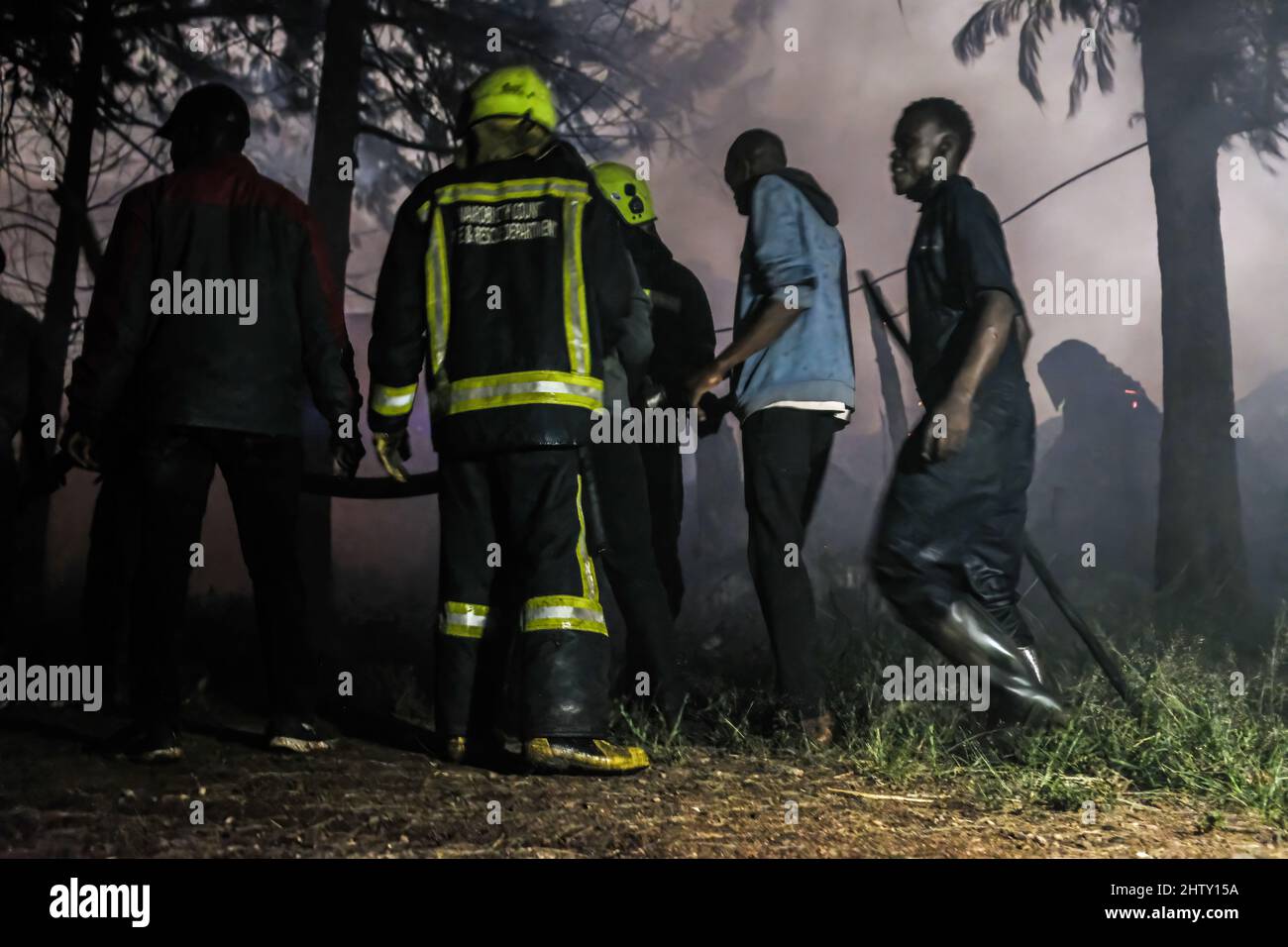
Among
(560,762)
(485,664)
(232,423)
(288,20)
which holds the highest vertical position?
(288,20)

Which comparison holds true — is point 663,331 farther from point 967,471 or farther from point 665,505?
point 967,471

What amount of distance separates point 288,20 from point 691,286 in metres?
3.39

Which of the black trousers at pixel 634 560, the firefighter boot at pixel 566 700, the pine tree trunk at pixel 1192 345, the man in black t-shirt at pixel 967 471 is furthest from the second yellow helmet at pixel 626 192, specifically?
the pine tree trunk at pixel 1192 345

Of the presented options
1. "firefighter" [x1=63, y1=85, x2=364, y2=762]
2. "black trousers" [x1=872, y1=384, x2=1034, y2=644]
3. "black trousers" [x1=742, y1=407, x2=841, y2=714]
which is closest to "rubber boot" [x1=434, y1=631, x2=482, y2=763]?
"firefighter" [x1=63, y1=85, x2=364, y2=762]

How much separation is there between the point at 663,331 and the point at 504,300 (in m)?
1.24

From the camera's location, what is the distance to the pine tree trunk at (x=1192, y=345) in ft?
21.6

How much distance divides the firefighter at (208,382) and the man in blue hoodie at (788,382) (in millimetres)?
1346

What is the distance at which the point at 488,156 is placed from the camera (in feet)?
12.4

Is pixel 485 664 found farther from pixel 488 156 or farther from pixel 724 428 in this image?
pixel 724 428

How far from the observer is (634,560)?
4.17 meters

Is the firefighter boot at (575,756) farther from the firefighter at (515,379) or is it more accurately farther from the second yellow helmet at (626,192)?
the second yellow helmet at (626,192)

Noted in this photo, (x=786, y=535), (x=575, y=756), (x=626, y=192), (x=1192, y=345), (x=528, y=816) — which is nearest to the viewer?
(x=528, y=816)

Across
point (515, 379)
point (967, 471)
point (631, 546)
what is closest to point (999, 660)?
point (967, 471)

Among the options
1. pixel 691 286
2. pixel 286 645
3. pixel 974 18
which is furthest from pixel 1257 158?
pixel 286 645
